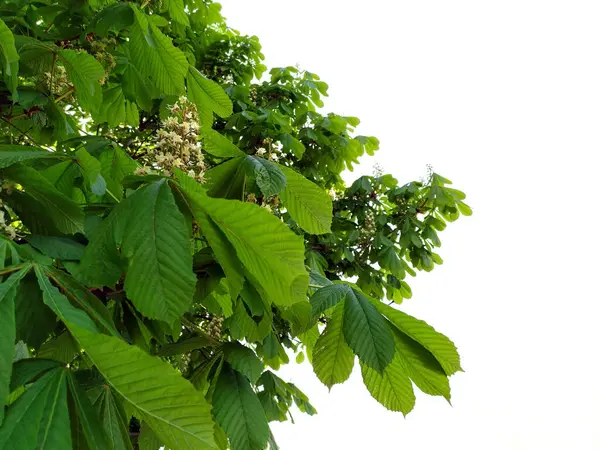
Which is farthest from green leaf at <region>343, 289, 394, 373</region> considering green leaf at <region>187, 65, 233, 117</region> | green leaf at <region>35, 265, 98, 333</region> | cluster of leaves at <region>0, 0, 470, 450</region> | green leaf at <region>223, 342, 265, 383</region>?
green leaf at <region>187, 65, 233, 117</region>

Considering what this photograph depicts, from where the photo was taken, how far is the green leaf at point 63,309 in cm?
51

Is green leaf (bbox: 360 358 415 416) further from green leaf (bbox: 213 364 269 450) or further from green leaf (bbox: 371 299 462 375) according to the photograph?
green leaf (bbox: 213 364 269 450)

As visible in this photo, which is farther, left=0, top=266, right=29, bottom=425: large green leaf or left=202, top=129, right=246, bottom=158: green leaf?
left=202, top=129, right=246, bottom=158: green leaf

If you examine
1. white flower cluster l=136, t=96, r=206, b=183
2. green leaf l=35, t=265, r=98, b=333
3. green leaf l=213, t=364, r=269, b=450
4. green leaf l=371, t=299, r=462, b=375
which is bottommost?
green leaf l=213, t=364, r=269, b=450

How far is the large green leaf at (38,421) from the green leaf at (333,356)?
46 centimetres

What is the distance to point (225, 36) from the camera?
10.7ft

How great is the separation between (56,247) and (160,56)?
69cm

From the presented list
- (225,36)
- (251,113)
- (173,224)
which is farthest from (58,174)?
(225,36)

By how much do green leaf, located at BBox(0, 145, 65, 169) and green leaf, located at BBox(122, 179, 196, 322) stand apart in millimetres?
229

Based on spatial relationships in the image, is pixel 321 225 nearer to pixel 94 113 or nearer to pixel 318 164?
pixel 94 113

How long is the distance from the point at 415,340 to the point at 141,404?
47 centimetres

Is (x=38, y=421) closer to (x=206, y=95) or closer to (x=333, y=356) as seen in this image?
(x=333, y=356)

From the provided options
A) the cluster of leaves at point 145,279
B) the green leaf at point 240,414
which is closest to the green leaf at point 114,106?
the cluster of leaves at point 145,279

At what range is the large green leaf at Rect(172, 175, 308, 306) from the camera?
23.1 inches
